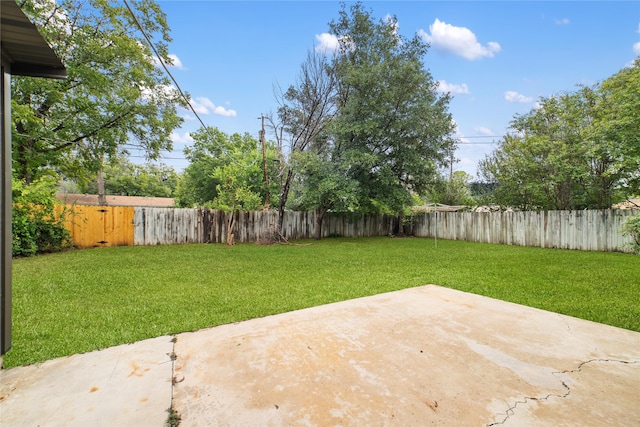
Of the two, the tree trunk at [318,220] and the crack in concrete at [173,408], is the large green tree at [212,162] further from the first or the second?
the crack in concrete at [173,408]

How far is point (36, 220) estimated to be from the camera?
270 inches

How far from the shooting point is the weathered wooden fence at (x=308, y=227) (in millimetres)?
7978

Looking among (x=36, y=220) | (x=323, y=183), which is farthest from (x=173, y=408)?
(x=323, y=183)

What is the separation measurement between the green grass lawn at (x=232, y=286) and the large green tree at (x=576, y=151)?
8.42 feet

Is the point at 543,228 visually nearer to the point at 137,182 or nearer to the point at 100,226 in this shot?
the point at 100,226

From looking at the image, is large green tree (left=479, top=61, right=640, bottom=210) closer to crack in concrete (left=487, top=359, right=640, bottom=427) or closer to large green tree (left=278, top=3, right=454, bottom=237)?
large green tree (left=278, top=3, right=454, bottom=237)

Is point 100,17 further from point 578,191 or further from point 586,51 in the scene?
point 578,191

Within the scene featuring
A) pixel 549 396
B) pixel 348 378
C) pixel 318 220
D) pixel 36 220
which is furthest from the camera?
pixel 318 220

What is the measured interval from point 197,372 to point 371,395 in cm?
100

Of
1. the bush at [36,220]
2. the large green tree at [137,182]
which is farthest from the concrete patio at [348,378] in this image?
the large green tree at [137,182]

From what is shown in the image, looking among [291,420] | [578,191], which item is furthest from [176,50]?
[578,191]

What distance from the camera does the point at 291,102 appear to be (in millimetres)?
10680

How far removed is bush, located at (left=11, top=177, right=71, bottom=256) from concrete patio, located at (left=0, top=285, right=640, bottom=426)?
6759 mm

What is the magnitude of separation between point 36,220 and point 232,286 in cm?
621
